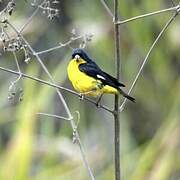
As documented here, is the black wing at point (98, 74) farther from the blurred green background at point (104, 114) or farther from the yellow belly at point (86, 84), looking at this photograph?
the blurred green background at point (104, 114)

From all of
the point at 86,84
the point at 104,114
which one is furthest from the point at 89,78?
the point at 104,114

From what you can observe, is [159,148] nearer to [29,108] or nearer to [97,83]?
[29,108]

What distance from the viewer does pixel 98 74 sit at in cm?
297

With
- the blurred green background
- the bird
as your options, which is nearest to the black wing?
the bird

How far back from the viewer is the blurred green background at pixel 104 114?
398 centimetres

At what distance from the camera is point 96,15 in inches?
216

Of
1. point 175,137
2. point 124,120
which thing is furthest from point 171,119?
point 124,120

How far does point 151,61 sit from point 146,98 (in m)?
0.28

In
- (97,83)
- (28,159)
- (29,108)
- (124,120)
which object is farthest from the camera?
(124,120)

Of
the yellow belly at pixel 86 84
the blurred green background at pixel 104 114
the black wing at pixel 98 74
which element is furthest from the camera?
the blurred green background at pixel 104 114

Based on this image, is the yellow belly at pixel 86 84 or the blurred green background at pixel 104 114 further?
the blurred green background at pixel 104 114

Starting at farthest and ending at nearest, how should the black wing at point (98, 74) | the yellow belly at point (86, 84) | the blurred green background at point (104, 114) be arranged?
the blurred green background at point (104, 114) → the yellow belly at point (86, 84) → the black wing at point (98, 74)

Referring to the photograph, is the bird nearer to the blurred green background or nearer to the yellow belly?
the yellow belly

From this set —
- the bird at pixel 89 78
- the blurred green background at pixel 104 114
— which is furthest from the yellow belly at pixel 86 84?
the blurred green background at pixel 104 114
